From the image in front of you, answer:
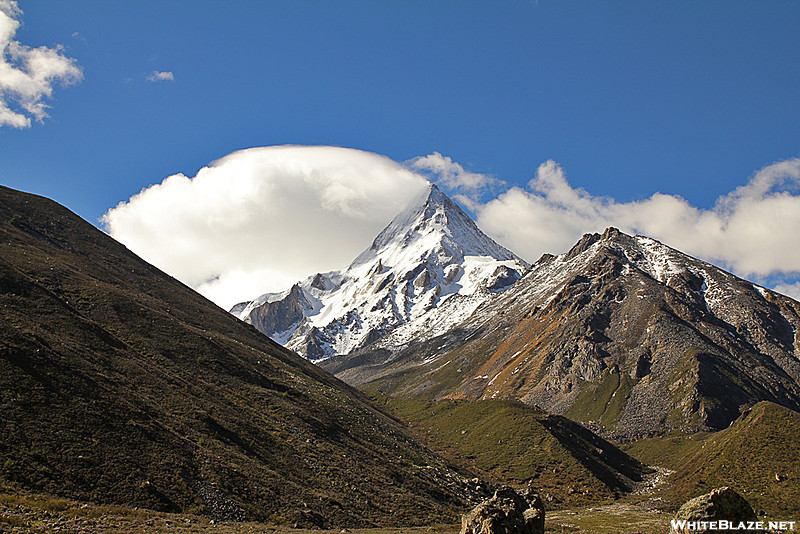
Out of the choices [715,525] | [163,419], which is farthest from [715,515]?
[163,419]

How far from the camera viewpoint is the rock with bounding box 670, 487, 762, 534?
2311cm

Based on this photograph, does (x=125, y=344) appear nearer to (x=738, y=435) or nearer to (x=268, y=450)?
(x=268, y=450)

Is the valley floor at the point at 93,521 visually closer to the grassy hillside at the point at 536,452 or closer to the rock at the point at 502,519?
the rock at the point at 502,519

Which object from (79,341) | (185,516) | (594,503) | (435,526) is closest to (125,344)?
(79,341)

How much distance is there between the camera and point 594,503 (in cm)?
9469

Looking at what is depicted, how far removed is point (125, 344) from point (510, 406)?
113769 millimetres

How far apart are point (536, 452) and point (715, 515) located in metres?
100

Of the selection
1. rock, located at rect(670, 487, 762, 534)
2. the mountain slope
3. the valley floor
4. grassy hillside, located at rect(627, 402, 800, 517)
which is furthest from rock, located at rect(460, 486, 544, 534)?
grassy hillside, located at rect(627, 402, 800, 517)

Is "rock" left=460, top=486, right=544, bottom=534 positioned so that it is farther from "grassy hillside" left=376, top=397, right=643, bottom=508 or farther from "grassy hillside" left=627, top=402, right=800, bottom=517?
"grassy hillside" left=376, top=397, right=643, bottom=508

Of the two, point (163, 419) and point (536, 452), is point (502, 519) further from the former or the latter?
point (536, 452)

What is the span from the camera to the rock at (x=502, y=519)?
84.1 feet

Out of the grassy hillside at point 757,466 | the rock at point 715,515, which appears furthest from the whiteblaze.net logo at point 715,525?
the grassy hillside at point 757,466

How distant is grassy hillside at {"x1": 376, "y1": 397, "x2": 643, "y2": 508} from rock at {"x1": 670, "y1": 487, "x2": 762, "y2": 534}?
75262 mm

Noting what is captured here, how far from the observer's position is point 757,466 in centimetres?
8850
